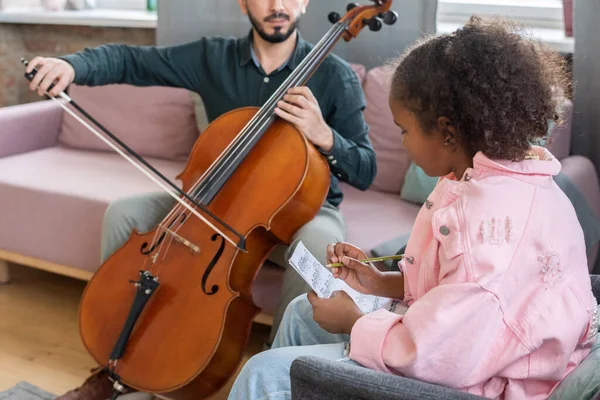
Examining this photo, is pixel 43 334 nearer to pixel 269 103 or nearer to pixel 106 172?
Answer: pixel 106 172

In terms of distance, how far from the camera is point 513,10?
9.23 feet

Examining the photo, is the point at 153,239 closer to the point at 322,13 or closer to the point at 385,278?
the point at 385,278

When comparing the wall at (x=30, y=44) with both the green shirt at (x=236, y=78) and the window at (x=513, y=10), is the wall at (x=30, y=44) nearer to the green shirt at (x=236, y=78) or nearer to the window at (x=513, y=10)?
the green shirt at (x=236, y=78)

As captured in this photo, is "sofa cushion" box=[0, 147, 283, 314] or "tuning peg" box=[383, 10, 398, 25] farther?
"sofa cushion" box=[0, 147, 283, 314]

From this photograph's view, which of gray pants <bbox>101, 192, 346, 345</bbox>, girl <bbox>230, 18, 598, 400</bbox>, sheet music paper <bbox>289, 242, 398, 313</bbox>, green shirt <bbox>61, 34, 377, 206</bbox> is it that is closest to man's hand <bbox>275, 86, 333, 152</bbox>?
green shirt <bbox>61, 34, 377, 206</bbox>

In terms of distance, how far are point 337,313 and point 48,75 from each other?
3.25ft

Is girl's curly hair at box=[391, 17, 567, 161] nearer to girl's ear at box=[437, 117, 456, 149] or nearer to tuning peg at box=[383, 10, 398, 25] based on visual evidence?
girl's ear at box=[437, 117, 456, 149]

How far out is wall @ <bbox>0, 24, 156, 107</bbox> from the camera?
354cm

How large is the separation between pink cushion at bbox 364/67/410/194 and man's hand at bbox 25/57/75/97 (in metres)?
1.03

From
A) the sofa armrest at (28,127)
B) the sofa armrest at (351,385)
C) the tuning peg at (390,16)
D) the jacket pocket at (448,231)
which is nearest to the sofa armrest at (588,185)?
the tuning peg at (390,16)

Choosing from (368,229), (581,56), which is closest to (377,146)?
(368,229)

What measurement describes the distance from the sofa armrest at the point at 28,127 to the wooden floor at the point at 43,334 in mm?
454

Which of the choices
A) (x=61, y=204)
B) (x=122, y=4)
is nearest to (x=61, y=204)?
(x=61, y=204)

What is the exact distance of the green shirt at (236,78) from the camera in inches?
81.9
